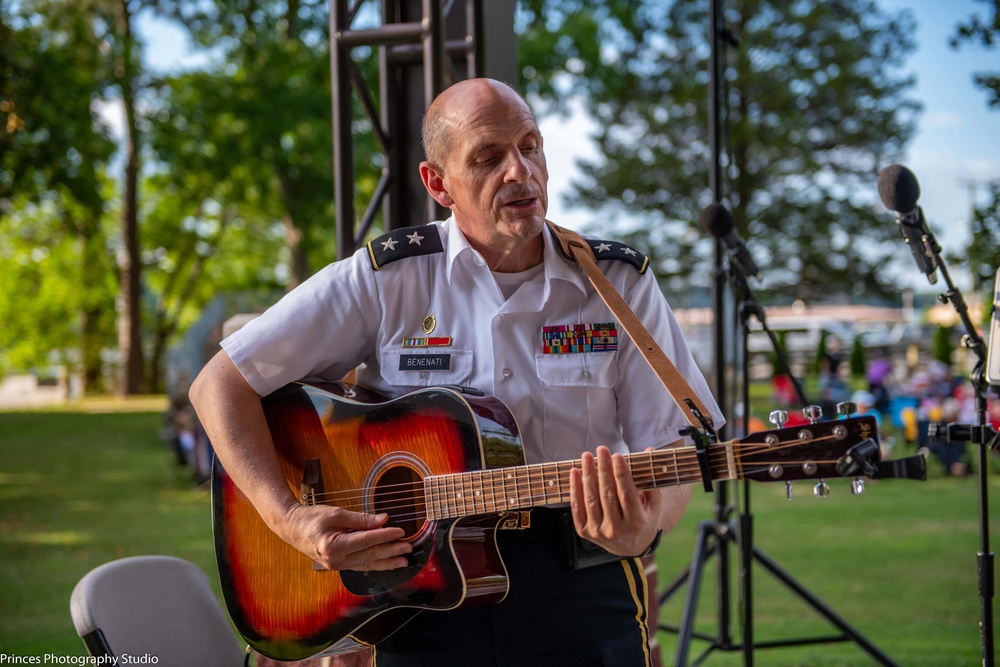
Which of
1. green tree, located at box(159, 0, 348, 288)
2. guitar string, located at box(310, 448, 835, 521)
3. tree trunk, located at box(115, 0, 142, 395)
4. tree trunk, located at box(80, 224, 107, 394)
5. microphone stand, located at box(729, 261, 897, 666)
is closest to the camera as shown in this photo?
guitar string, located at box(310, 448, 835, 521)

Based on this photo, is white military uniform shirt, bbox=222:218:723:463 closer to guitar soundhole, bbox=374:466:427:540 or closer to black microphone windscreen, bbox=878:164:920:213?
guitar soundhole, bbox=374:466:427:540

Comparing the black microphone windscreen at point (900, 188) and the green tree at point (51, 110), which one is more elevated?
the green tree at point (51, 110)

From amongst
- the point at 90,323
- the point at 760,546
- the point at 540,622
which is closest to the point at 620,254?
the point at 540,622

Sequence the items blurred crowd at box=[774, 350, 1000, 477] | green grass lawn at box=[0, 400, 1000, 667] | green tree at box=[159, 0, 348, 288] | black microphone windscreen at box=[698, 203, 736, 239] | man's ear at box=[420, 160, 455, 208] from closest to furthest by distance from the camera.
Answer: man's ear at box=[420, 160, 455, 208], black microphone windscreen at box=[698, 203, 736, 239], green grass lawn at box=[0, 400, 1000, 667], blurred crowd at box=[774, 350, 1000, 477], green tree at box=[159, 0, 348, 288]

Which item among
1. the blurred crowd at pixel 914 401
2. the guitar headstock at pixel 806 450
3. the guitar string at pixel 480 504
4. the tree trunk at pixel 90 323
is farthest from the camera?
the tree trunk at pixel 90 323

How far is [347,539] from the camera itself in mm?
1856

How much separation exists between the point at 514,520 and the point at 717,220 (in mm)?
1416

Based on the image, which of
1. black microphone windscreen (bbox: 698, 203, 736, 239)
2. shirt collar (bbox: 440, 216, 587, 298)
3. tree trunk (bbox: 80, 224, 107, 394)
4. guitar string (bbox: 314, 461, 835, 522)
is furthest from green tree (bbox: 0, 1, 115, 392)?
guitar string (bbox: 314, 461, 835, 522)

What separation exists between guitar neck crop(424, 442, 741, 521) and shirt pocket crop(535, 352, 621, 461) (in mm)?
155

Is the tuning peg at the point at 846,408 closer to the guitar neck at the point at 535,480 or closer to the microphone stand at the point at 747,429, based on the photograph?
the guitar neck at the point at 535,480

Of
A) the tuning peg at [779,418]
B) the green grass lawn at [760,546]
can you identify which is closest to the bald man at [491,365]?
the tuning peg at [779,418]

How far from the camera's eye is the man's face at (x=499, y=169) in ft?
6.30

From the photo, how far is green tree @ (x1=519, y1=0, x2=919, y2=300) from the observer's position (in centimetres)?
1983

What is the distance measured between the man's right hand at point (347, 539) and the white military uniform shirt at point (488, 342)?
0.98 ft
